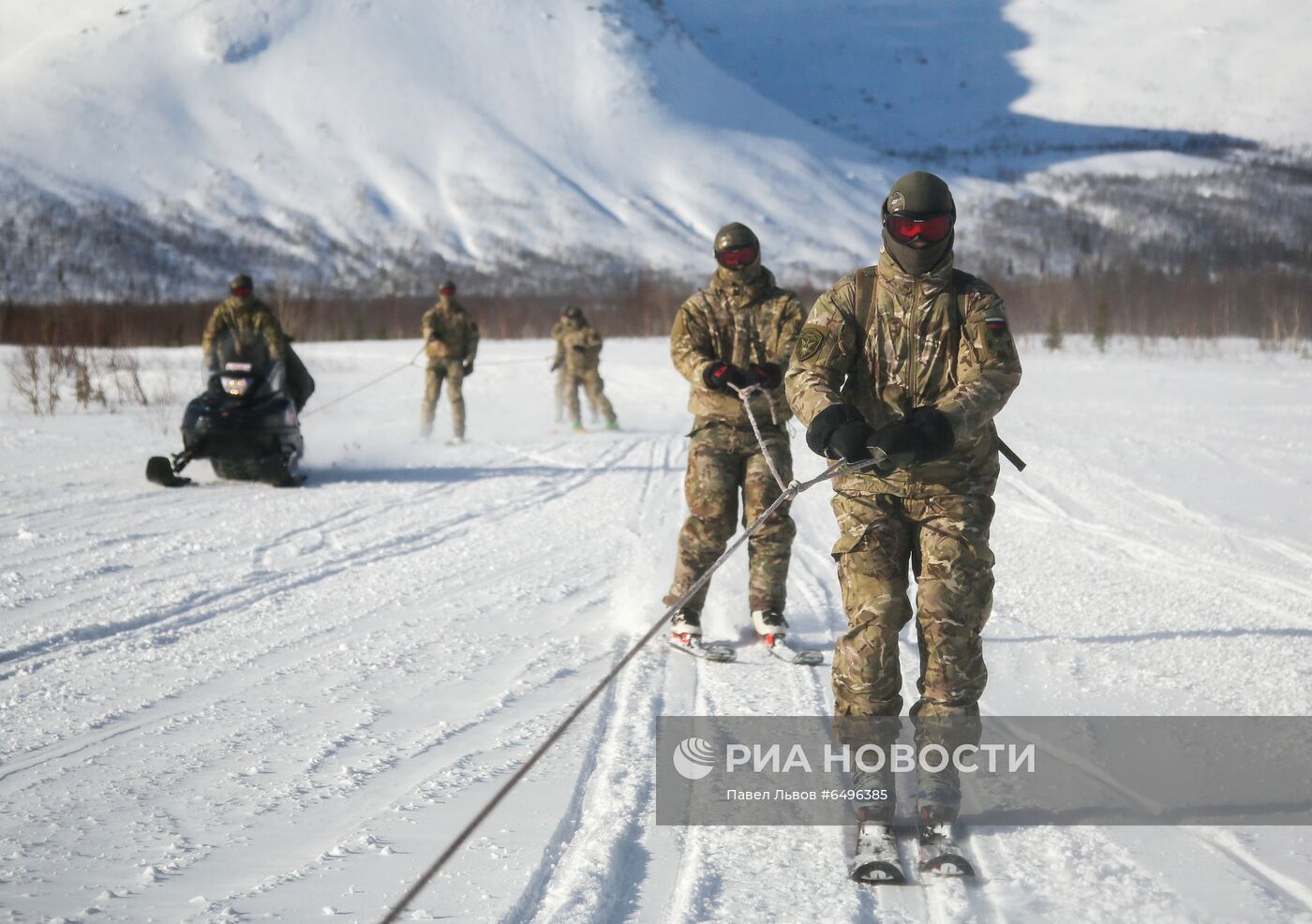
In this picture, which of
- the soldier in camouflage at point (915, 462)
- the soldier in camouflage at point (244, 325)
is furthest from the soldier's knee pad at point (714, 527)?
the soldier in camouflage at point (244, 325)

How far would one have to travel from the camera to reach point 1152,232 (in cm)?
13838

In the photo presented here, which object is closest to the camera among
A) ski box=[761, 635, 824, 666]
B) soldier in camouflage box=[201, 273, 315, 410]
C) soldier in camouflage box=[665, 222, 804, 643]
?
ski box=[761, 635, 824, 666]

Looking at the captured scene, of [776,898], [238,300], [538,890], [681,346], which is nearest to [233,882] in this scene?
[538,890]

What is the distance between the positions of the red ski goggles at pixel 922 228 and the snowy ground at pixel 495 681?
5.93 feet

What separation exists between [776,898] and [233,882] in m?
1.46

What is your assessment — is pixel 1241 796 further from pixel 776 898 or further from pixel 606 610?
pixel 606 610

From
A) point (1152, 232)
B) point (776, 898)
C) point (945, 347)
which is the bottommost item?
point (776, 898)

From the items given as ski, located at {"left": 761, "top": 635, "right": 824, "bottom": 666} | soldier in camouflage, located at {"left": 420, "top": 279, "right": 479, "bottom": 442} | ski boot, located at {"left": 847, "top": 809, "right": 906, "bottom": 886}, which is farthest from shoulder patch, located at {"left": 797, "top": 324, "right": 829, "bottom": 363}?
soldier in camouflage, located at {"left": 420, "top": 279, "right": 479, "bottom": 442}

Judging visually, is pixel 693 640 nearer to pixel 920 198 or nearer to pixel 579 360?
pixel 920 198

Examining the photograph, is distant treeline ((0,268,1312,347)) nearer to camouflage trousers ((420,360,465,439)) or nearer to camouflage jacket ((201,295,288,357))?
camouflage trousers ((420,360,465,439))

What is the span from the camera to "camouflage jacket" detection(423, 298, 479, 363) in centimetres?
1515

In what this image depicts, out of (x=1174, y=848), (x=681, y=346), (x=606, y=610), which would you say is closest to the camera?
(x=1174, y=848)

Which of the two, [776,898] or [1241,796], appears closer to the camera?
[776,898]

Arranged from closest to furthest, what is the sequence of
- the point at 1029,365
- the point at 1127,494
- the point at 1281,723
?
the point at 1281,723 → the point at 1127,494 → the point at 1029,365
